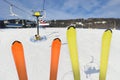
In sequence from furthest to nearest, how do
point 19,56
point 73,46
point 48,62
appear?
point 48,62 → point 73,46 → point 19,56

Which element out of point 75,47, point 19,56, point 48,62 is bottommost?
point 48,62

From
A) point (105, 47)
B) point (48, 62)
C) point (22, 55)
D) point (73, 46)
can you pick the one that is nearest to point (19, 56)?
point (22, 55)

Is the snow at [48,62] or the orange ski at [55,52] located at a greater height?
the orange ski at [55,52]

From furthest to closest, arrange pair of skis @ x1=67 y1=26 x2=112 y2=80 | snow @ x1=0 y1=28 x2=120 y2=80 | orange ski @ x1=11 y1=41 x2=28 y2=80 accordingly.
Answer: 1. snow @ x1=0 y1=28 x2=120 y2=80
2. pair of skis @ x1=67 y1=26 x2=112 y2=80
3. orange ski @ x1=11 y1=41 x2=28 y2=80

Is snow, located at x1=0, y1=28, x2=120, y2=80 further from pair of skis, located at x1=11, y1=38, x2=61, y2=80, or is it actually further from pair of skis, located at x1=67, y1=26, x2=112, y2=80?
pair of skis, located at x1=11, y1=38, x2=61, y2=80

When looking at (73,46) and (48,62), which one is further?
(48,62)

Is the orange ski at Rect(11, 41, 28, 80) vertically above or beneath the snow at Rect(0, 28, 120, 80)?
above

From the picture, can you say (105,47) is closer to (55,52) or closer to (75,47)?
(75,47)

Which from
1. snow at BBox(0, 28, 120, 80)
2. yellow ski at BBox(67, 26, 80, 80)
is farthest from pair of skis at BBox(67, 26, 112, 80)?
snow at BBox(0, 28, 120, 80)

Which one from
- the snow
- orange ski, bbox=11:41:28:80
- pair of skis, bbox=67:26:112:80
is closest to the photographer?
orange ski, bbox=11:41:28:80

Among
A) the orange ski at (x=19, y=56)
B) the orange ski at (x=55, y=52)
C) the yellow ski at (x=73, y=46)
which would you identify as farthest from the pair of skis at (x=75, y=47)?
the orange ski at (x=19, y=56)

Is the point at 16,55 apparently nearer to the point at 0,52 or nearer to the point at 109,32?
the point at 109,32

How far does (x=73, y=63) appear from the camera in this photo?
2.79 metres

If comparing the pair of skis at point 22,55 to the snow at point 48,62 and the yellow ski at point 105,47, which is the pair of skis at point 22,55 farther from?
the snow at point 48,62
